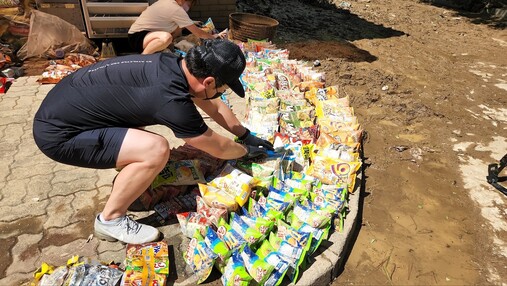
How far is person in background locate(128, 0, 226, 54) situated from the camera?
4.47m

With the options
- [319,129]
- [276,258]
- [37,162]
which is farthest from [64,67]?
[276,258]

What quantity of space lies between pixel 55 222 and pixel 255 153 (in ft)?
5.16

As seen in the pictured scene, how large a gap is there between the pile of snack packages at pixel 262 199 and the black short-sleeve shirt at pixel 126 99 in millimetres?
624

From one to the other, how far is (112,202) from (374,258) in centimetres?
196

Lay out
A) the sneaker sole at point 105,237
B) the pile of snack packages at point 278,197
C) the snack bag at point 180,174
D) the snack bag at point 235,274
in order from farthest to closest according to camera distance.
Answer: the snack bag at point 180,174, the sneaker sole at point 105,237, the pile of snack packages at point 278,197, the snack bag at point 235,274

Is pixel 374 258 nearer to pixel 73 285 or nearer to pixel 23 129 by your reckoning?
pixel 73 285

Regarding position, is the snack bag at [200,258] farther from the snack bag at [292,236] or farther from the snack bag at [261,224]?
the snack bag at [292,236]

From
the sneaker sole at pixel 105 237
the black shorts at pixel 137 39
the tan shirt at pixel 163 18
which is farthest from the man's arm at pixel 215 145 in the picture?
the black shorts at pixel 137 39

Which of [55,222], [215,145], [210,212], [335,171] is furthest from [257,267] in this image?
[55,222]

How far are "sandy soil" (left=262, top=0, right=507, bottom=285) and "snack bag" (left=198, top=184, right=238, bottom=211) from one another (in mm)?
922

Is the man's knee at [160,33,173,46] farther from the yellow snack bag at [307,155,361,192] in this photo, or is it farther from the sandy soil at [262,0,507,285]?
the yellow snack bag at [307,155,361,192]

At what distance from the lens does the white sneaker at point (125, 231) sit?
2348 mm

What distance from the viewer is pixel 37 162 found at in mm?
3182

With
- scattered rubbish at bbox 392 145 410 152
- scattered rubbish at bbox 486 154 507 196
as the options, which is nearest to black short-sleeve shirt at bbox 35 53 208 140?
scattered rubbish at bbox 392 145 410 152
